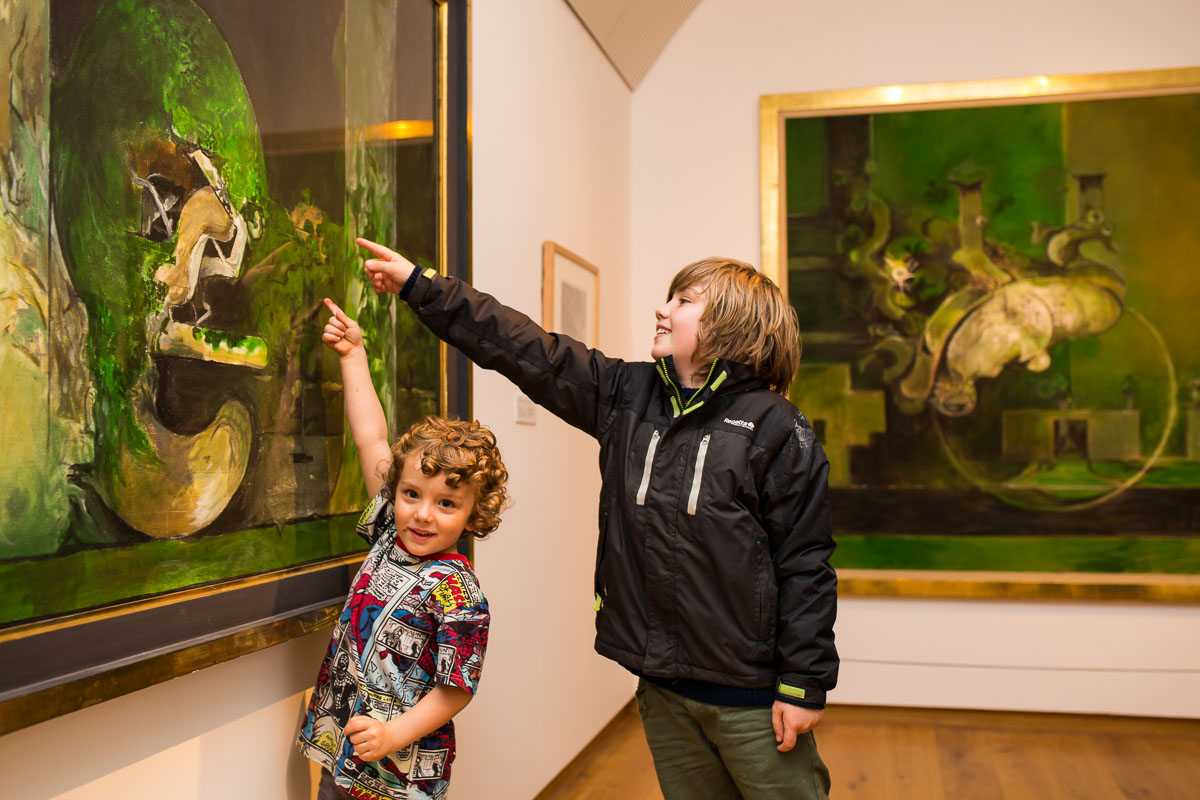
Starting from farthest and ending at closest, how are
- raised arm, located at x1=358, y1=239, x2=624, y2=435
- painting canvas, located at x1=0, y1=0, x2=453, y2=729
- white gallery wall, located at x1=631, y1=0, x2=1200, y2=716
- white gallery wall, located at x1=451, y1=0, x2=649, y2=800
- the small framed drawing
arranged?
1. white gallery wall, located at x1=631, y1=0, x2=1200, y2=716
2. the small framed drawing
3. white gallery wall, located at x1=451, y1=0, x2=649, y2=800
4. raised arm, located at x1=358, y1=239, x2=624, y2=435
5. painting canvas, located at x1=0, y1=0, x2=453, y2=729

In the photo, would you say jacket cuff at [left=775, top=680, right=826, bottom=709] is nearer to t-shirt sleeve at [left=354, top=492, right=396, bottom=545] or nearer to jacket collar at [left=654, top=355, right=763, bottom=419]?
jacket collar at [left=654, top=355, right=763, bottom=419]

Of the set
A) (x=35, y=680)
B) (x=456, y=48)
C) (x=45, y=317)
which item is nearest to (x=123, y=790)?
(x=35, y=680)

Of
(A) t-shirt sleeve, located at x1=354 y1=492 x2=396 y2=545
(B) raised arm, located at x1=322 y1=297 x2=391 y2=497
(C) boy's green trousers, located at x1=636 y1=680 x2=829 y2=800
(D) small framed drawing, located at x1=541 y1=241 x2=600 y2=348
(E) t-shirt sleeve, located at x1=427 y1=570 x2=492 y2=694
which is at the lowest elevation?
(C) boy's green trousers, located at x1=636 y1=680 x2=829 y2=800

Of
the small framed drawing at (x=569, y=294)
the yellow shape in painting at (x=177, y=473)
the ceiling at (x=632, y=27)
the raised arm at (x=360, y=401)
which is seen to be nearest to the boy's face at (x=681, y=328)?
the raised arm at (x=360, y=401)

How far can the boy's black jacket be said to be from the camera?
176 centimetres

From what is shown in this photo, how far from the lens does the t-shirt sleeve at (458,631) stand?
4.96 ft

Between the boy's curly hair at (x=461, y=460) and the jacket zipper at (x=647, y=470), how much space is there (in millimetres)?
260

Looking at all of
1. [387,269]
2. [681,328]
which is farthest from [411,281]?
[681,328]

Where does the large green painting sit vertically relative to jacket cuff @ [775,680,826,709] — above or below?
above

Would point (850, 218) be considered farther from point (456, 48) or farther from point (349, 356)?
point (349, 356)

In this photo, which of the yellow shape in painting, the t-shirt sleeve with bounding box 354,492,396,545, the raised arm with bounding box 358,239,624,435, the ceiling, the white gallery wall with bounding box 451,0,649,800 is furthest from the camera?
the ceiling

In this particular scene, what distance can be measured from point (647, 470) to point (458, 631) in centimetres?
48

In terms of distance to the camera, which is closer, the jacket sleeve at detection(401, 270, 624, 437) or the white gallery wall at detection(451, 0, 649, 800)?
the jacket sleeve at detection(401, 270, 624, 437)

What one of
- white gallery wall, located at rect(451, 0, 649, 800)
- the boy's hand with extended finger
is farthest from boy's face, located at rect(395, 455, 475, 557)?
white gallery wall, located at rect(451, 0, 649, 800)
